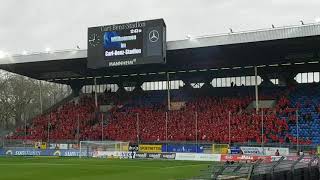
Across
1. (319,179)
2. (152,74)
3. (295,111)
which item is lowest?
(319,179)

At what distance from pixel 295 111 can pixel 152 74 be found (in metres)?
20.3

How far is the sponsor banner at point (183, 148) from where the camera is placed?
52281 mm

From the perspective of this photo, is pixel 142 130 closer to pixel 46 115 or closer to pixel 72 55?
pixel 72 55

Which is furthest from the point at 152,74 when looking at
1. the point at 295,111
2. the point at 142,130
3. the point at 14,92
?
the point at 14,92

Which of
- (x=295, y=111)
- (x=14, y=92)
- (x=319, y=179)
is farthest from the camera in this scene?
(x=14, y=92)

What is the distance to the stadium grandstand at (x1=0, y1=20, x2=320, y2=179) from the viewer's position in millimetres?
52469

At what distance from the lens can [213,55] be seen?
57.8 metres

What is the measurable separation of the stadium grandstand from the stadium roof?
92 mm

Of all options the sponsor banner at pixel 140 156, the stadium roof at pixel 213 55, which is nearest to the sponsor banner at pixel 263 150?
the stadium roof at pixel 213 55

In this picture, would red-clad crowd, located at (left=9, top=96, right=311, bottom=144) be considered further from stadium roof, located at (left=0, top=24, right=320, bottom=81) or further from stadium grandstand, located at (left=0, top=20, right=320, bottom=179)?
stadium roof, located at (left=0, top=24, right=320, bottom=81)

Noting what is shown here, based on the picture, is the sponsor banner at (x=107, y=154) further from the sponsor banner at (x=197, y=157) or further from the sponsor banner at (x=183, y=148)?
the sponsor banner at (x=197, y=157)

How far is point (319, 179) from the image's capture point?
2269 centimetres

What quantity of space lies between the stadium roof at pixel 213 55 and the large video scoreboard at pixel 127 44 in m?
1.58

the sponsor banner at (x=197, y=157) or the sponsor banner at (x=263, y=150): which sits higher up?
the sponsor banner at (x=263, y=150)
